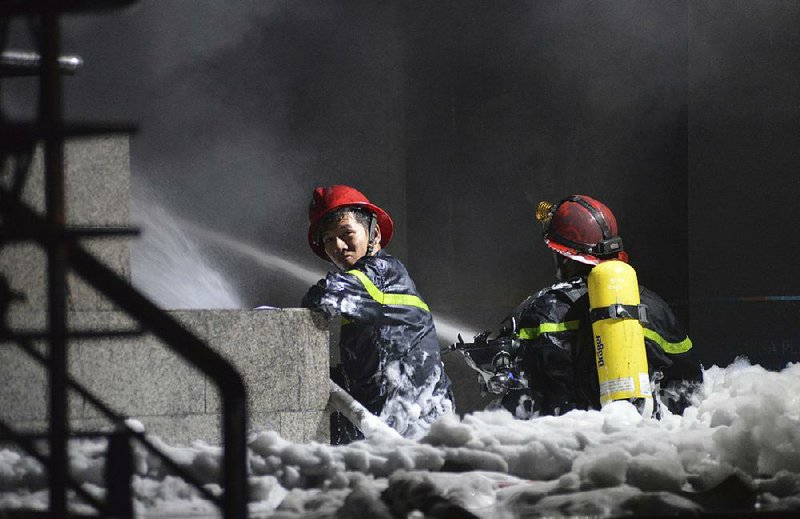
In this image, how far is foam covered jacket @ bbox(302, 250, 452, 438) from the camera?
5895 millimetres

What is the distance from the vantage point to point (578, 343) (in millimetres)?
6090

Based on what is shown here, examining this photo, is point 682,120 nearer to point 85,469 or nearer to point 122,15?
point 122,15

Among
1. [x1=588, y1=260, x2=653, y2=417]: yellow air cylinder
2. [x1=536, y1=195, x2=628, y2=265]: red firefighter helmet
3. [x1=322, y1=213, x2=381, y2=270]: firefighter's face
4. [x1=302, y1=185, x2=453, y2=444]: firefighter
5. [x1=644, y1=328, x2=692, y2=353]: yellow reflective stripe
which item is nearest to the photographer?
[x1=588, y1=260, x2=653, y2=417]: yellow air cylinder

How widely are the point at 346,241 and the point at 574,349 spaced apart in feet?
4.35

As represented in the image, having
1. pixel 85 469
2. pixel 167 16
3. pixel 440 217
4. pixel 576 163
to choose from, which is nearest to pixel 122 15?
pixel 167 16

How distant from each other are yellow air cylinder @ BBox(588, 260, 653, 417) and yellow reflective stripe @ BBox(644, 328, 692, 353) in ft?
1.03

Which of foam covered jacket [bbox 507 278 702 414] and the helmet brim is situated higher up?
the helmet brim

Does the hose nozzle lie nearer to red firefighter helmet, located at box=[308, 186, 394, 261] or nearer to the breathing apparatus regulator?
the breathing apparatus regulator

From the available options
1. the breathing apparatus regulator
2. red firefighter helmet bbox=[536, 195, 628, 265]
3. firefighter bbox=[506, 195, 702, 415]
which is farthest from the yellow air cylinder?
red firefighter helmet bbox=[536, 195, 628, 265]

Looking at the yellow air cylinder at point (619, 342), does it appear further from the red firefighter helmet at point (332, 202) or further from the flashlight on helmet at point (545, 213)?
the red firefighter helmet at point (332, 202)

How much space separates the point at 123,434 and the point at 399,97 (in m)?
6.38

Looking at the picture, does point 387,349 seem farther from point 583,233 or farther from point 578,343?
point 583,233

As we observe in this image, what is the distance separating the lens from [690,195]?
9297 millimetres

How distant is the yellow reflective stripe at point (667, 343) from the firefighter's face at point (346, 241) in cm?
153
